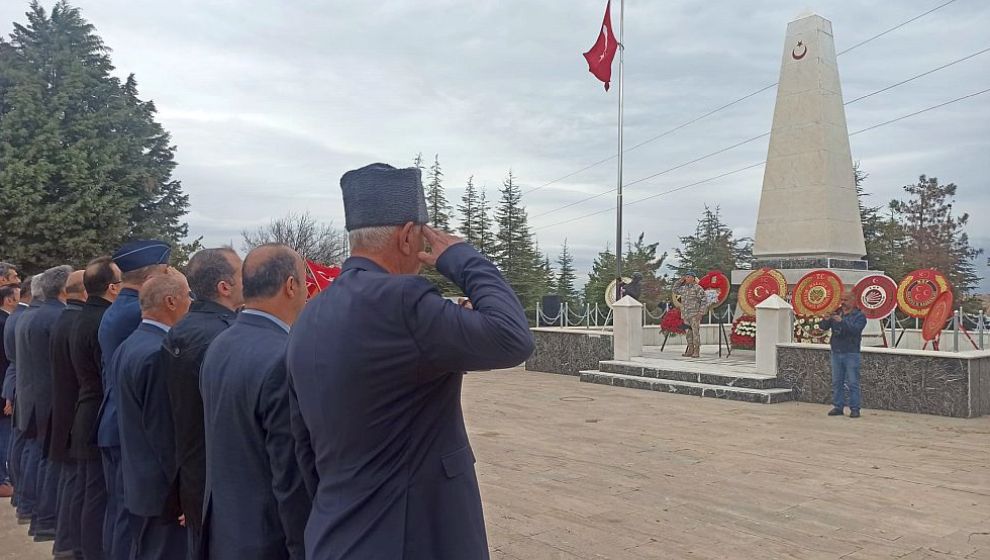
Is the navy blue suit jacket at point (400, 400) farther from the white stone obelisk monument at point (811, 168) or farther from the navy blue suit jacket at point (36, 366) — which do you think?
the white stone obelisk monument at point (811, 168)

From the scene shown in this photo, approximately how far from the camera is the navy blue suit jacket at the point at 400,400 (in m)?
1.74

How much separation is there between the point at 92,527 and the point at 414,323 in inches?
138

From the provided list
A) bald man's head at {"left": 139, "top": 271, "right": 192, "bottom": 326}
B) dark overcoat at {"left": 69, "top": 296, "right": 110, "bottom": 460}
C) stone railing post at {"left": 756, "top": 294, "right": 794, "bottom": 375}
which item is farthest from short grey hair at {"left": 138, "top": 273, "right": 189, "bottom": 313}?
stone railing post at {"left": 756, "top": 294, "right": 794, "bottom": 375}

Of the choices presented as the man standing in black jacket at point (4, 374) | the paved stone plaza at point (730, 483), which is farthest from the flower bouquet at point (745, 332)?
the man standing in black jacket at point (4, 374)

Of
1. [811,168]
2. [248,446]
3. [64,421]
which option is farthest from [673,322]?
[248,446]

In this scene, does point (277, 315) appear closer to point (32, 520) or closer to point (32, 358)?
point (32, 358)

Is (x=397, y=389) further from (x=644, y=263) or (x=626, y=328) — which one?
(x=644, y=263)

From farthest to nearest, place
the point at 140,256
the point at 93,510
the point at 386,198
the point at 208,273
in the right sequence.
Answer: the point at 93,510, the point at 140,256, the point at 208,273, the point at 386,198

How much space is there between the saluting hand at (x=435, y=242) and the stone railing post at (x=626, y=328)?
12860mm

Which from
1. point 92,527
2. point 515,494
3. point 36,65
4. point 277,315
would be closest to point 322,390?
point 277,315

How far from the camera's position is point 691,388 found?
12312 millimetres

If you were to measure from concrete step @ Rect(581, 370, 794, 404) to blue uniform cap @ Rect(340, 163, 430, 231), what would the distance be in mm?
10492

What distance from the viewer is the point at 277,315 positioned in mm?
2629

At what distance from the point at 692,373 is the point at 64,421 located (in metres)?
10.2
